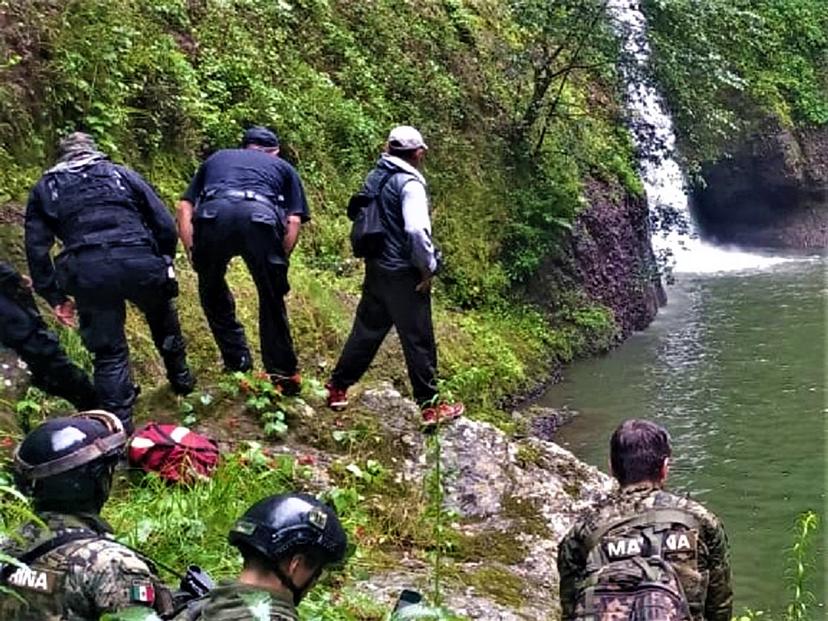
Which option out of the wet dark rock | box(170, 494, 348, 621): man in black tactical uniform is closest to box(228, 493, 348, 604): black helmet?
box(170, 494, 348, 621): man in black tactical uniform

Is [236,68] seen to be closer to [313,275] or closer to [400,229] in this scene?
[313,275]

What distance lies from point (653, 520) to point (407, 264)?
296cm

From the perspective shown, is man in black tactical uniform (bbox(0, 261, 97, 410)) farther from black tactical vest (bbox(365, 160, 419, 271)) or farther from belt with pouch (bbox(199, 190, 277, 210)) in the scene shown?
black tactical vest (bbox(365, 160, 419, 271))

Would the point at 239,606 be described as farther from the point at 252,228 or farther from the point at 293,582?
the point at 252,228

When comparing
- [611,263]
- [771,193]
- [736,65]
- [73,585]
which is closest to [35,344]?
[73,585]

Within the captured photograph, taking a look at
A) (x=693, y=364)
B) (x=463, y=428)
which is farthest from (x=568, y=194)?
(x=463, y=428)

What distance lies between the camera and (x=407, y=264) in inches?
239

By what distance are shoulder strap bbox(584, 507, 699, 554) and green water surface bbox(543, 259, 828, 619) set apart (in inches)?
145

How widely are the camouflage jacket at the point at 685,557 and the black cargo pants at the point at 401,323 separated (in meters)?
2.68

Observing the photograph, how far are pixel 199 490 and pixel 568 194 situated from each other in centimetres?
1006

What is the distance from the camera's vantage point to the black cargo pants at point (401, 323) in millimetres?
6125

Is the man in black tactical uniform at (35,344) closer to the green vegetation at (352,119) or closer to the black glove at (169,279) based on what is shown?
the black glove at (169,279)

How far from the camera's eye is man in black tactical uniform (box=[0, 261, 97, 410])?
5742 mm

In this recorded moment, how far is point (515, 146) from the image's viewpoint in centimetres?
1454
